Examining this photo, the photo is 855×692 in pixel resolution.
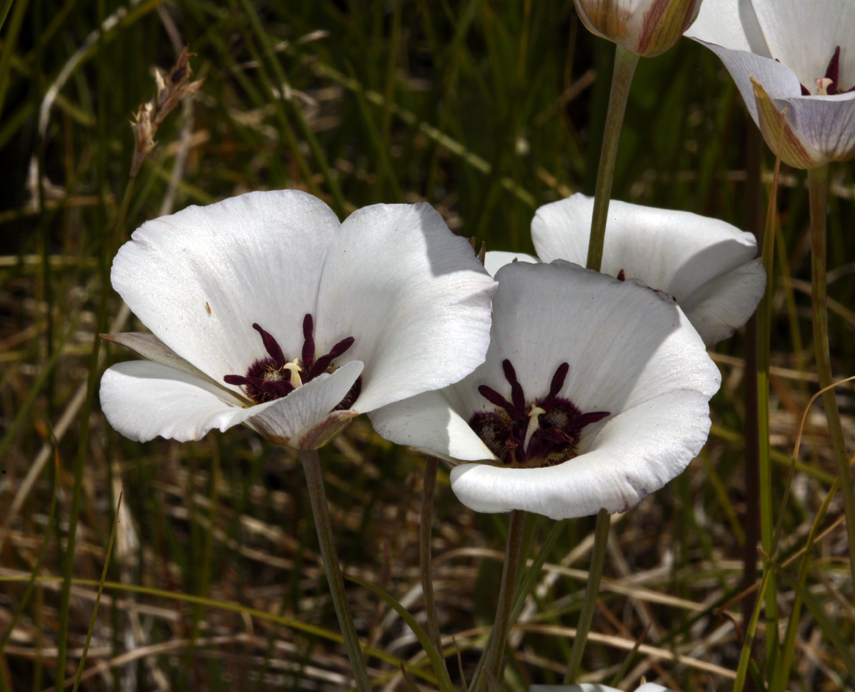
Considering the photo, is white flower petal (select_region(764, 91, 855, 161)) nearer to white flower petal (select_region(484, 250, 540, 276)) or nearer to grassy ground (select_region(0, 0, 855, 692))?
white flower petal (select_region(484, 250, 540, 276))

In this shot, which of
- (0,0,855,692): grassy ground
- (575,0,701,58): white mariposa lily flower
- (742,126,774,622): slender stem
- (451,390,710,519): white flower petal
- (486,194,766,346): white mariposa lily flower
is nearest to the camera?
(451,390,710,519): white flower petal

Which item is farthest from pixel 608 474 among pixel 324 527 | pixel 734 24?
pixel 734 24

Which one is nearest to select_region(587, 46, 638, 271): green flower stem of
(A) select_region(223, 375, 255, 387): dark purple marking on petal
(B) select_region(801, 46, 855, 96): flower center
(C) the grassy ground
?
(B) select_region(801, 46, 855, 96): flower center

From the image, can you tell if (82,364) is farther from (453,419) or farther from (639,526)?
(453,419)

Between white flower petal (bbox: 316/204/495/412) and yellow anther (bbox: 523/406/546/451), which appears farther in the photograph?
yellow anther (bbox: 523/406/546/451)

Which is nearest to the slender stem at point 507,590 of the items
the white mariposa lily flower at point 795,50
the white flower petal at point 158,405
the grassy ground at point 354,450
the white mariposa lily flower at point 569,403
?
the white mariposa lily flower at point 569,403

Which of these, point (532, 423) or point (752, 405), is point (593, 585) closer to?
point (532, 423)
